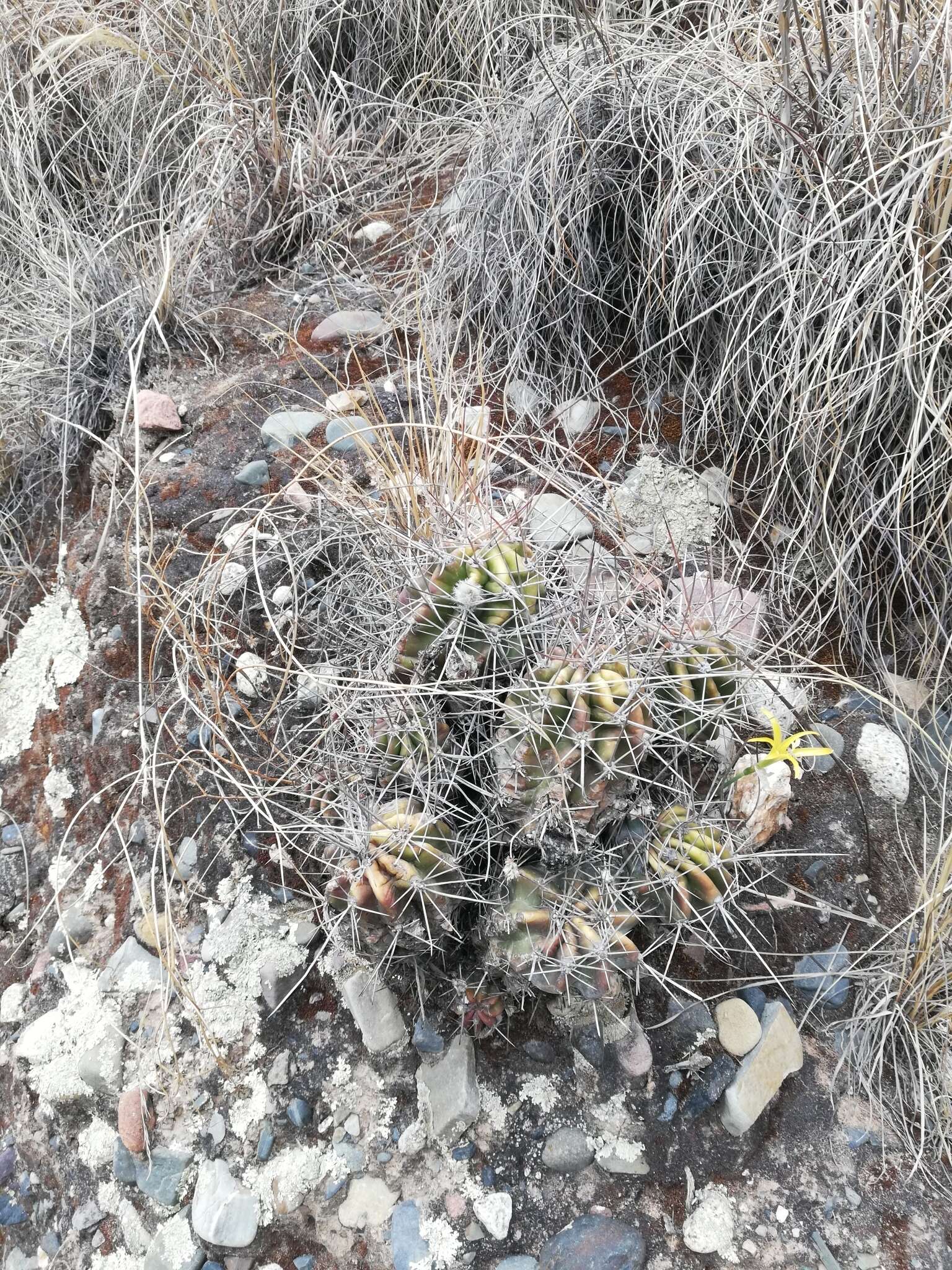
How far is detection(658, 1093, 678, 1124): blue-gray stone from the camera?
1.28 m

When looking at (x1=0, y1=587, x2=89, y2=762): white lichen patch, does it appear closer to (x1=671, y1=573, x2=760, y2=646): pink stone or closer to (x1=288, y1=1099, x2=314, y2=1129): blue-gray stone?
(x1=288, y1=1099, x2=314, y2=1129): blue-gray stone

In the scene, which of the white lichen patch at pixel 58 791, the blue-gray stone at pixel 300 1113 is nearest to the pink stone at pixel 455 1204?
the blue-gray stone at pixel 300 1113

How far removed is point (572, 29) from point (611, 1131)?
2.44 metres

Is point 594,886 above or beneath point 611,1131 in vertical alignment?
above

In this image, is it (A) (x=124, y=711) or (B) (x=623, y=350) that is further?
(B) (x=623, y=350)

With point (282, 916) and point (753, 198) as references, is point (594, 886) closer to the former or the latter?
point (282, 916)

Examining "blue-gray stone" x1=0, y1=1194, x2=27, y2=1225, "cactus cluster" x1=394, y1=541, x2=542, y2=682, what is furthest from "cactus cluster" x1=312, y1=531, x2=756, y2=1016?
"blue-gray stone" x1=0, y1=1194, x2=27, y2=1225

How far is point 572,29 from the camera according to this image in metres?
2.27

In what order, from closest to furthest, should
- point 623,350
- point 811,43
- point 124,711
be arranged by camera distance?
point 124,711, point 811,43, point 623,350

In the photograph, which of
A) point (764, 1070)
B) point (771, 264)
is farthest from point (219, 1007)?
point (771, 264)

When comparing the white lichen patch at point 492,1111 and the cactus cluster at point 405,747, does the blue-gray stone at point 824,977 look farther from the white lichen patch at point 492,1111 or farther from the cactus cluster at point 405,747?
the cactus cluster at point 405,747

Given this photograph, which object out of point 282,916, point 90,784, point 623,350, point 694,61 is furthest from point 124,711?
point 694,61

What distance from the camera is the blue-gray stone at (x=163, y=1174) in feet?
4.20

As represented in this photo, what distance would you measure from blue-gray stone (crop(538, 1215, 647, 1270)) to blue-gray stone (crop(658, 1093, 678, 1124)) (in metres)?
0.14
